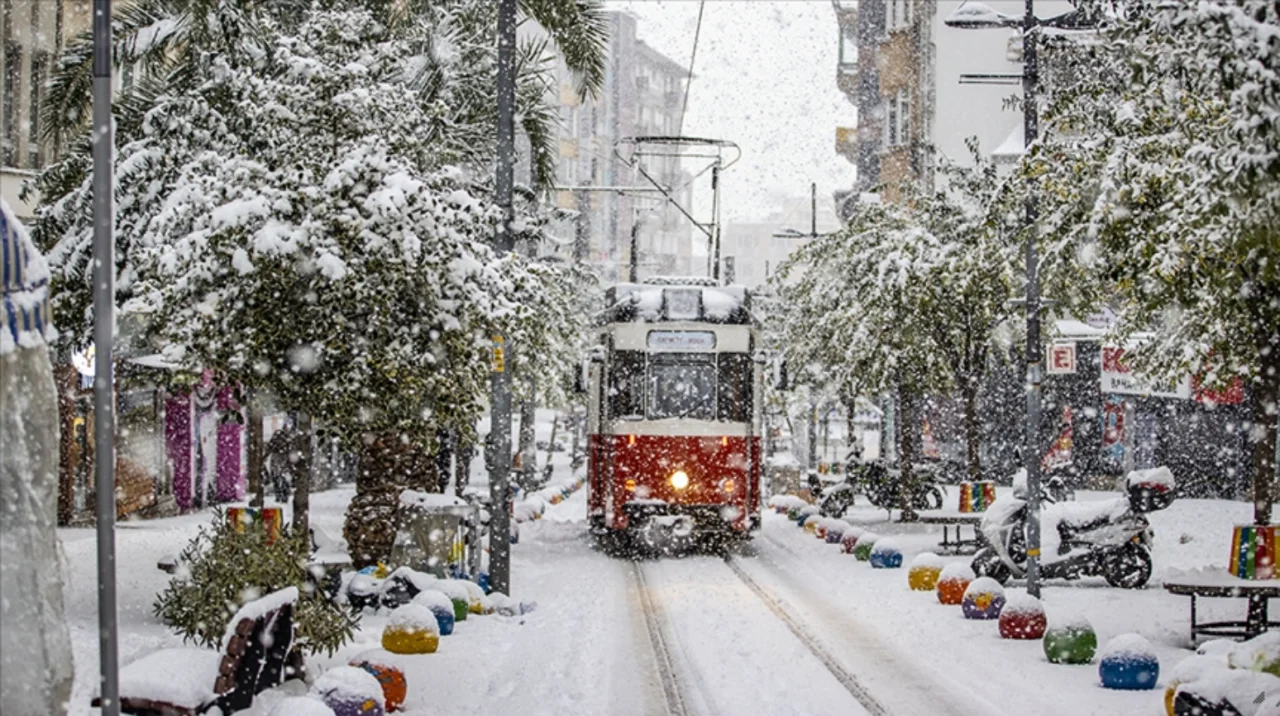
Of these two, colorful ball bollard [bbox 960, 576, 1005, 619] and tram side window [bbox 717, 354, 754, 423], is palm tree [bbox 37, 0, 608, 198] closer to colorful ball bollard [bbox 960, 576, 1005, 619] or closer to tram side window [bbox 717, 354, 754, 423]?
tram side window [bbox 717, 354, 754, 423]

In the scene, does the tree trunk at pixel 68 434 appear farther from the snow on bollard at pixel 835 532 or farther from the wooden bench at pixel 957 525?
the wooden bench at pixel 957 525

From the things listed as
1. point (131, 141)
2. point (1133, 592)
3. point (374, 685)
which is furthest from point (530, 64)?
point (374, 685)

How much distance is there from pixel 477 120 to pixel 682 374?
16.3 feet

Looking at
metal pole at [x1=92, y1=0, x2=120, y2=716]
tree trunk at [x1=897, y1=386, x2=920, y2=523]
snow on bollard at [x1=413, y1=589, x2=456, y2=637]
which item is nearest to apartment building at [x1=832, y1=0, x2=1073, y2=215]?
tree trunk at [x1=897, y1=386, x2=920, y2=523]

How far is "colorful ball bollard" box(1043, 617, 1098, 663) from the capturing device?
13.3 meters

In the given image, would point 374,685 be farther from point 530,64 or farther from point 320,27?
point 530,64

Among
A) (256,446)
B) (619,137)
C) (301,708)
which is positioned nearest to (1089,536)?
(301,708)

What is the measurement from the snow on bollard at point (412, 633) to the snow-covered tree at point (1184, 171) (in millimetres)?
6651

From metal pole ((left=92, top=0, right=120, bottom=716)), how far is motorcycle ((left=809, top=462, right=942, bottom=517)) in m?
26.7

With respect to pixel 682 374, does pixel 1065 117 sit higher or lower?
higher

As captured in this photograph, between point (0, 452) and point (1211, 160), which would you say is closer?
point (0, 452)

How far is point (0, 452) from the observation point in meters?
6.64

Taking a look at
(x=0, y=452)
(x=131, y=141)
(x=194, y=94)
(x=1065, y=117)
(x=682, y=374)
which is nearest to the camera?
(x=0, y=452)

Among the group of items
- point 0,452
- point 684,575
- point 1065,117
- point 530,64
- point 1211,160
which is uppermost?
point 530,64
